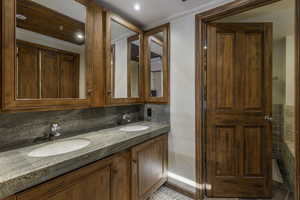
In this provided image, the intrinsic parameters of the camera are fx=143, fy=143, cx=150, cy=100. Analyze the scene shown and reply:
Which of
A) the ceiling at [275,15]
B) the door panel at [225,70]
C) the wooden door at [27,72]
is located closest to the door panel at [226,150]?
the door panel at [225,70]

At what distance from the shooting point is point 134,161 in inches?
53.9

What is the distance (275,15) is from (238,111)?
4.38 feet

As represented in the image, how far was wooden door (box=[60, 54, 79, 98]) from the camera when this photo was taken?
1.27 metres

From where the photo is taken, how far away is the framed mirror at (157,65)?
6.24 feet

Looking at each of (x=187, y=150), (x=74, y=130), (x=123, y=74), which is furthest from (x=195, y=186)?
(x=123, y=74)

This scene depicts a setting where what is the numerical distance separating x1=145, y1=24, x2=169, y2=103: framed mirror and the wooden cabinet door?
1.95 ft

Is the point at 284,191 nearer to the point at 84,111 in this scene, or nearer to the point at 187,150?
the point at 187,150

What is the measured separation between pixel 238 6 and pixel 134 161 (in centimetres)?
181

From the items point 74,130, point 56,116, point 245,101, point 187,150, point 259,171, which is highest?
point 245,101

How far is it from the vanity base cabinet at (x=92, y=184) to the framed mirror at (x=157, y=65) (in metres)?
0.93

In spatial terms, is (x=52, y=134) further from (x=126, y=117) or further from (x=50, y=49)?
(x=126, y=117)

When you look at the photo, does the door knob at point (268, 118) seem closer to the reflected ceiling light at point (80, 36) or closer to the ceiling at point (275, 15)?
the ceiling at point (275, 15)

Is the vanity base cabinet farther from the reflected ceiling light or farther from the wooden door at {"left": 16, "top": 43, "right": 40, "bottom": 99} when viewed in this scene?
the reflected ceiling light

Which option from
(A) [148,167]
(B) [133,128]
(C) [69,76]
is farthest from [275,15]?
(C) [69,76]
